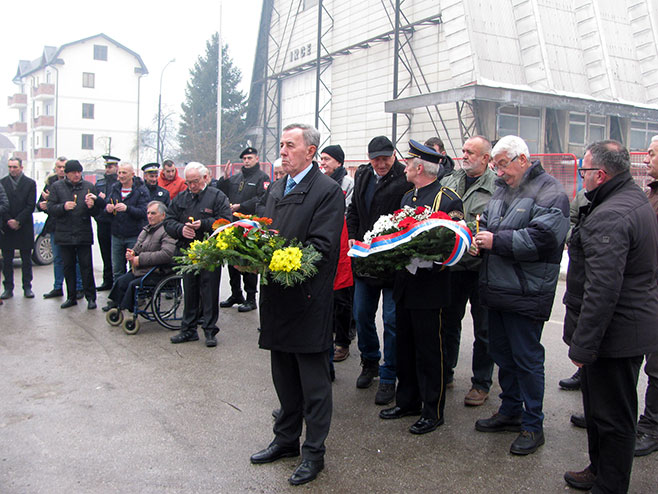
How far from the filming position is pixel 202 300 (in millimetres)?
6934

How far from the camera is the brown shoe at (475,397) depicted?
4910mm

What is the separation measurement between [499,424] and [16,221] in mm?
7717

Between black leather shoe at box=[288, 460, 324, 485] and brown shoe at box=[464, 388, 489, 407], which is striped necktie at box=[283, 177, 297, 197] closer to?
black leather shoe at box=[288, 460, 324, 485]

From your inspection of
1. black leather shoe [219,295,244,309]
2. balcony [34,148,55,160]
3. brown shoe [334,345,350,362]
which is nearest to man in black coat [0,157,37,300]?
black leather shoe [219,295,244,309]

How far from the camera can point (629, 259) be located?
3.20 m

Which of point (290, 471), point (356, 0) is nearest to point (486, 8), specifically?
point (356, 0)

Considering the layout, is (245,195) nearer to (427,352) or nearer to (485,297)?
(427,352)

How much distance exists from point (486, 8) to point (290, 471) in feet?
72.4

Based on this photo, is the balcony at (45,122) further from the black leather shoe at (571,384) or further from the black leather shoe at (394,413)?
the black leather shoe at (571,384)

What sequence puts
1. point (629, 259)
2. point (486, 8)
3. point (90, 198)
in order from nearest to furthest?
1. point (629, 259)
2. point (90, 198)
3. point (486, 8)

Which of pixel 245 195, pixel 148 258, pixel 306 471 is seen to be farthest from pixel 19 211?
pixel 306 471

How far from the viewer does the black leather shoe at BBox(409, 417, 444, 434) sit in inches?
171

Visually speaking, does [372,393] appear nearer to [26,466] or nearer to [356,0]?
[26,466]

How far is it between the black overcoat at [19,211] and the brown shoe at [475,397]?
7263 mm
